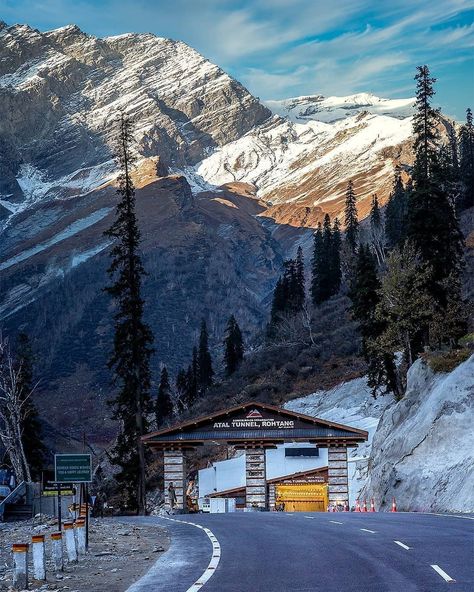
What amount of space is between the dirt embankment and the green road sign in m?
1.60

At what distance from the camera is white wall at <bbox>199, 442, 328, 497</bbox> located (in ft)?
200

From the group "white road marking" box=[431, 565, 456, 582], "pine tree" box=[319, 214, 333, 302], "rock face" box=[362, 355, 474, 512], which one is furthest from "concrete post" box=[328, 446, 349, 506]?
"pine tree" box=[319, 214, 333, 302]

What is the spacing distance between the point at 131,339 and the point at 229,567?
35.4 metres

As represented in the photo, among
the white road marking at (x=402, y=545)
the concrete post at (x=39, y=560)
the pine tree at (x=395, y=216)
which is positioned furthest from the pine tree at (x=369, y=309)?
the pine tree at (x=395, y=216)

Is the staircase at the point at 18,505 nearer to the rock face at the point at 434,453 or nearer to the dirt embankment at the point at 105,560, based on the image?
the dirt embankment at the point at 105,560

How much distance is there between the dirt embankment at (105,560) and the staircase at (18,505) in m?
8.32

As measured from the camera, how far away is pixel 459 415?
36.0 metres

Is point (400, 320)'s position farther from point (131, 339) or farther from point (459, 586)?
point (459, 586)

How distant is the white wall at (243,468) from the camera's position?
60938 mm

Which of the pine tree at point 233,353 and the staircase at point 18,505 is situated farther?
the pine tree at point 233,353

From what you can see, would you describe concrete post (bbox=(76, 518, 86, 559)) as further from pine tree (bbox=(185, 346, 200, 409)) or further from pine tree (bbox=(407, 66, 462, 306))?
pine tree (bbox=(185, 346, 200, 409))

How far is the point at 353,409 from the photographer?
228 feet

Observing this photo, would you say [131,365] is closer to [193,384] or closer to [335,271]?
[193,384]

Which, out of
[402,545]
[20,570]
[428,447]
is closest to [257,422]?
[428,447]
